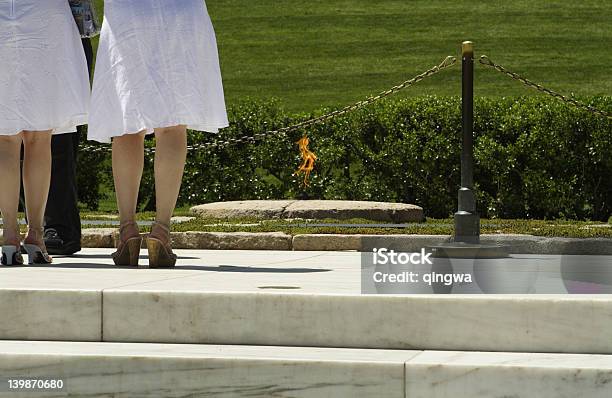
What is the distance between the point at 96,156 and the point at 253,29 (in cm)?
1387

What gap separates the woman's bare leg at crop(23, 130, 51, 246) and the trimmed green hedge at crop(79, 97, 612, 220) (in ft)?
18.4

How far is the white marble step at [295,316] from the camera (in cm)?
395

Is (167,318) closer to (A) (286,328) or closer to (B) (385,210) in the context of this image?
(A) (286,328)

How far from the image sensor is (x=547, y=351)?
3.94 m

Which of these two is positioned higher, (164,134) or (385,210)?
(164,134)

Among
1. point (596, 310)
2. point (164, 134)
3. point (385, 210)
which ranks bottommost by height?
point (385, 210)

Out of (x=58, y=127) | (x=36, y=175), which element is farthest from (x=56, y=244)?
(x=58, y=127)

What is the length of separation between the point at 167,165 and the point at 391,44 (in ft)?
61.4

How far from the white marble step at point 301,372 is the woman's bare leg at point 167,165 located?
4.67 feet

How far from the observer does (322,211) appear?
9125 mm

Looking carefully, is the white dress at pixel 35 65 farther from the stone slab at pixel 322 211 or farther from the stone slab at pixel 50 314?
the stone slab at pixel 322 211

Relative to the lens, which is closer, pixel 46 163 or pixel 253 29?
pixel 46 163

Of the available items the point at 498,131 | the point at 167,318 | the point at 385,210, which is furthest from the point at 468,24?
the point at 167,318

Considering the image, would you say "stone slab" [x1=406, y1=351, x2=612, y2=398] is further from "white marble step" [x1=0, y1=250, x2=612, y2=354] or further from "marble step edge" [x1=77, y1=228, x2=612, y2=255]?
"marble step edge" [x1=77, y1=228, x2=612, y2=255]
